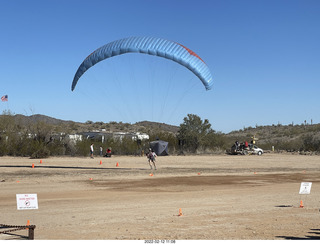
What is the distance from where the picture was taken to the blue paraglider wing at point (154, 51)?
26281 millimetres

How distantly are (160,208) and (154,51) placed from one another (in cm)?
1372

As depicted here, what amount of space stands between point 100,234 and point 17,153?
117 feet

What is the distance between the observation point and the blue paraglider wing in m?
26.3

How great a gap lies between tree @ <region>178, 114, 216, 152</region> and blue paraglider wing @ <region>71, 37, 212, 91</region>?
28566 millimetres

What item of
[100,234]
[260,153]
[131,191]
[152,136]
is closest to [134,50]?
[131,191]

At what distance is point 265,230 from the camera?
417 inches

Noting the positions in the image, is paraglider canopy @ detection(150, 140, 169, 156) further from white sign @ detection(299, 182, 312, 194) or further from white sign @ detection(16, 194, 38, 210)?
white sign @ detection(16, 194, 38, 210)

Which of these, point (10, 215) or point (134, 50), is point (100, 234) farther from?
point (134, 50)

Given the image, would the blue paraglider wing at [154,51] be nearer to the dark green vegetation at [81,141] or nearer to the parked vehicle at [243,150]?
the dark green vegetation at [81,141]

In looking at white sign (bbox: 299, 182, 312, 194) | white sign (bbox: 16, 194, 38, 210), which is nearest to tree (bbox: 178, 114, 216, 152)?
white sign (bbox: 299, 182, 312, 194)

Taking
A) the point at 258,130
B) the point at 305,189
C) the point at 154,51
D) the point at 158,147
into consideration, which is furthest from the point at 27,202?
the point at 258,130

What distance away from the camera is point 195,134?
186ft

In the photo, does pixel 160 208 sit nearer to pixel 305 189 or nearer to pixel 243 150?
pixel 305 189

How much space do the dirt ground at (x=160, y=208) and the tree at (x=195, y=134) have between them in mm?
30766
